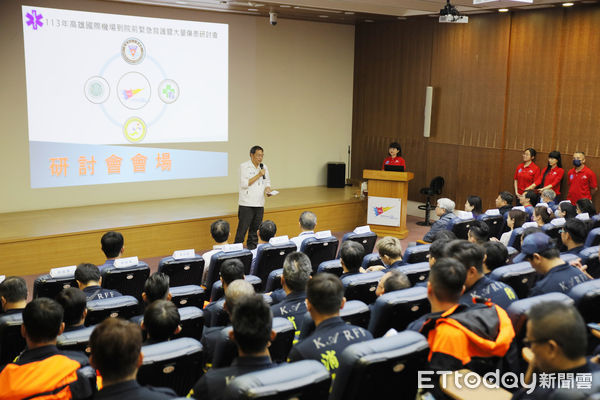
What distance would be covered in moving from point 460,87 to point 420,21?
149cm

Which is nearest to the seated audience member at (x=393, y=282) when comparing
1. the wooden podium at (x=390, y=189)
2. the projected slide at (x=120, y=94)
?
the wooden podium at (x=390, y=189)

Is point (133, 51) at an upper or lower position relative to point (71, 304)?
upper

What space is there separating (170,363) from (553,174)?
7.40 metres

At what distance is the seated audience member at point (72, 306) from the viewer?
3.08 metres

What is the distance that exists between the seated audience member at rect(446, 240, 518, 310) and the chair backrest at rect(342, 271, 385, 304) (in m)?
0.60

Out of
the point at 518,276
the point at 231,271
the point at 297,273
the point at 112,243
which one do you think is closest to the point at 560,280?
the point at 518,276

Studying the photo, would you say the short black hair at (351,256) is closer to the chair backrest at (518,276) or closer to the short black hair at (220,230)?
the chair backrest at (518,276)

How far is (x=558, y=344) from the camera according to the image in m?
2.07

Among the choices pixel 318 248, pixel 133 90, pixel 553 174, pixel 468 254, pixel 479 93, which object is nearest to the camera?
pixel 468 254

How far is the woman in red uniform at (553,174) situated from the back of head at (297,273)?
6.09 m

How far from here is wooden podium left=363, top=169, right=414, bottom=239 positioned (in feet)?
29.0

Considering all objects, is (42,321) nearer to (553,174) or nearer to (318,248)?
(318,248)

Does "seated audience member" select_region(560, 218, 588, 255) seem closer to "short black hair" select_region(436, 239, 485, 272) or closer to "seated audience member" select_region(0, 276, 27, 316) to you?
"short black hair" select_region(436, 239, 485, 272)

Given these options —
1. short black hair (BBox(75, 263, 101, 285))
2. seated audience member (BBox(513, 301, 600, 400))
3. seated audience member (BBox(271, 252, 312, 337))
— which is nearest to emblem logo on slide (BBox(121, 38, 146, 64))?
short black hair (BBox(75, 263, 101, 285))
